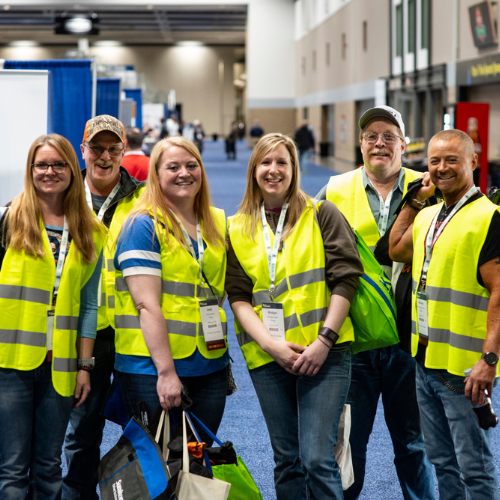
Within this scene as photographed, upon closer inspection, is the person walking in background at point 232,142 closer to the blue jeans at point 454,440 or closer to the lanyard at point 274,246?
the lanyard at point 274,246

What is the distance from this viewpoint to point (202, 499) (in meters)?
2.13

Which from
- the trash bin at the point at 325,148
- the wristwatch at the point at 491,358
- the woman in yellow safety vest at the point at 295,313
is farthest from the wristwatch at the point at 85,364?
the trash bin at the point at 325,148

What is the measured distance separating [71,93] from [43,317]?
5494 mm

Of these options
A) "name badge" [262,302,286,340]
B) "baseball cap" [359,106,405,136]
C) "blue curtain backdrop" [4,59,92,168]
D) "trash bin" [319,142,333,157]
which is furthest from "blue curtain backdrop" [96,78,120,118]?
"trash bin" [319,142,333,157]

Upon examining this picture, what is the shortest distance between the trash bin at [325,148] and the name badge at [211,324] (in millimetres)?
27236

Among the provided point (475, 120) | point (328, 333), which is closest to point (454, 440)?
point (328, 333)

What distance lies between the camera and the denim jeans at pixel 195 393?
2.30 meters

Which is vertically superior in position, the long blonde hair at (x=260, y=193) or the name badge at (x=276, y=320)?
the long blonde hair at (x=260, y=193)

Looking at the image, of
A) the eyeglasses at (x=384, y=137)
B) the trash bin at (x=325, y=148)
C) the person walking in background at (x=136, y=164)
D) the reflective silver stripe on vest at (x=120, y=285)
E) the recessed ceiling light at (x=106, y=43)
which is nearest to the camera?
the reflective silver stripe on vest at (x=120, y=285)

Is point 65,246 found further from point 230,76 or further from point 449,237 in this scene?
point 230,76

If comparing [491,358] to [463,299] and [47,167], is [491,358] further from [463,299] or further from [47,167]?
[47,167]

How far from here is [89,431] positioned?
2.66 meters

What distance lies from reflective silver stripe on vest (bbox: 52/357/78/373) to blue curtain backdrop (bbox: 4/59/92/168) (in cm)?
526

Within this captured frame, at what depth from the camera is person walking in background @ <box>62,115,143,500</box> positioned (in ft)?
8.57
